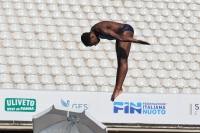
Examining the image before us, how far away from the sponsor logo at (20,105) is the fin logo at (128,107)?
6.05 feet

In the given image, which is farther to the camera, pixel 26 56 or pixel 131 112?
pixel 26 56

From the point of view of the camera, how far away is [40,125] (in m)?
9.25

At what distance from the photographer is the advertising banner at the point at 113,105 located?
12906 millimetres

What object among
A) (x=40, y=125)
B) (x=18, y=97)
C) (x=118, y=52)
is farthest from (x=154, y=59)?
(x=118, y=52)

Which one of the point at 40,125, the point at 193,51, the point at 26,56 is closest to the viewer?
the point at 40,125

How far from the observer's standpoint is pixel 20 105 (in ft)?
42.3

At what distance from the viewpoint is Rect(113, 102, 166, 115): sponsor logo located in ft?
43.9

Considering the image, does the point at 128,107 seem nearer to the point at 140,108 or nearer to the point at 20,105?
the point at 140,108

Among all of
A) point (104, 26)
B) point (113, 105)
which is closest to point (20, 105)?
point (113, 105)

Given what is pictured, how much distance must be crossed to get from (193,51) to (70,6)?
3.57m

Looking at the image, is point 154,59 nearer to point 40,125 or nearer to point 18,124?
point 18,124

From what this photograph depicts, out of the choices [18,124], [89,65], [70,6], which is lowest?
[18,124]

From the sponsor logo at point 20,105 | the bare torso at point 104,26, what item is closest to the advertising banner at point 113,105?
the sponsor logo at point 20,105

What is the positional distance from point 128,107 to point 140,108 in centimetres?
28
